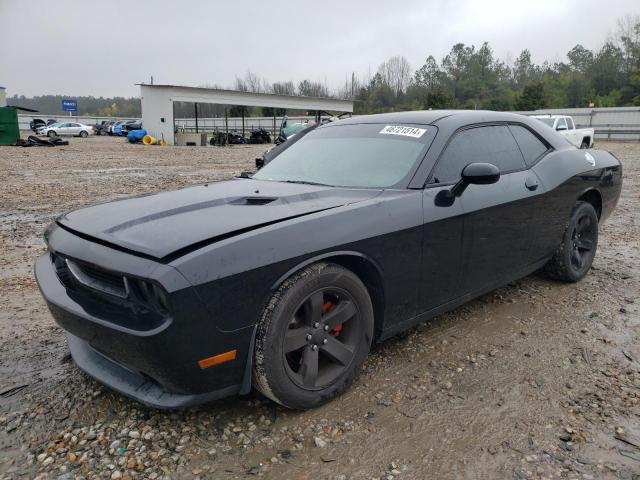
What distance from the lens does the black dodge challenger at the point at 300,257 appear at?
6.37 ft

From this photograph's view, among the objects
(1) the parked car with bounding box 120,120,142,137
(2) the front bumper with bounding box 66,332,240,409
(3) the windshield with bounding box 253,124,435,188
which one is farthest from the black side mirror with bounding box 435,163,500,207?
(1) the parked car with bounding box 120,120,142,137

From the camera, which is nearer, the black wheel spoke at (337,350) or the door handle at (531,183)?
the black wheel spoke at (337,350)

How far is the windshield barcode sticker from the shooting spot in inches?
122

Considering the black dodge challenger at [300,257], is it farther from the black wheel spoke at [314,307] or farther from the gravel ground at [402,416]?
the gravel ground at [402,416]

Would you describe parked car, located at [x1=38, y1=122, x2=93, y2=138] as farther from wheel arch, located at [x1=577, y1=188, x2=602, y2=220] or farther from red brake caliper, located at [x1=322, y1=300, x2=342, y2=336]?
red brake caliper, located at [x1=322, y1=300, x2=342, y2=336]

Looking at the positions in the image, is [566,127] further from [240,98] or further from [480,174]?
[240,98]

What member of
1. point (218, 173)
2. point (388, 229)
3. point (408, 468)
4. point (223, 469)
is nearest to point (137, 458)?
point (223, 469)

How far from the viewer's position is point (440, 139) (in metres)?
3.03

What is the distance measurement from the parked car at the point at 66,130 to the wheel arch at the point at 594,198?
42012 mm

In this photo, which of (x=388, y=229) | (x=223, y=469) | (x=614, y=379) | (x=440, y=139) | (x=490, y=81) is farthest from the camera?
(x=490, y=81)

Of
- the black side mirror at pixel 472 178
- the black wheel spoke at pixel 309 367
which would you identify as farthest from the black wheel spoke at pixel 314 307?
the black side mirror at pixel 472 178

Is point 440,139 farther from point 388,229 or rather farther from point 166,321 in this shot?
point 166,321

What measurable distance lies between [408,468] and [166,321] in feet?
3.85

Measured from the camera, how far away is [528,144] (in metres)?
3.77
